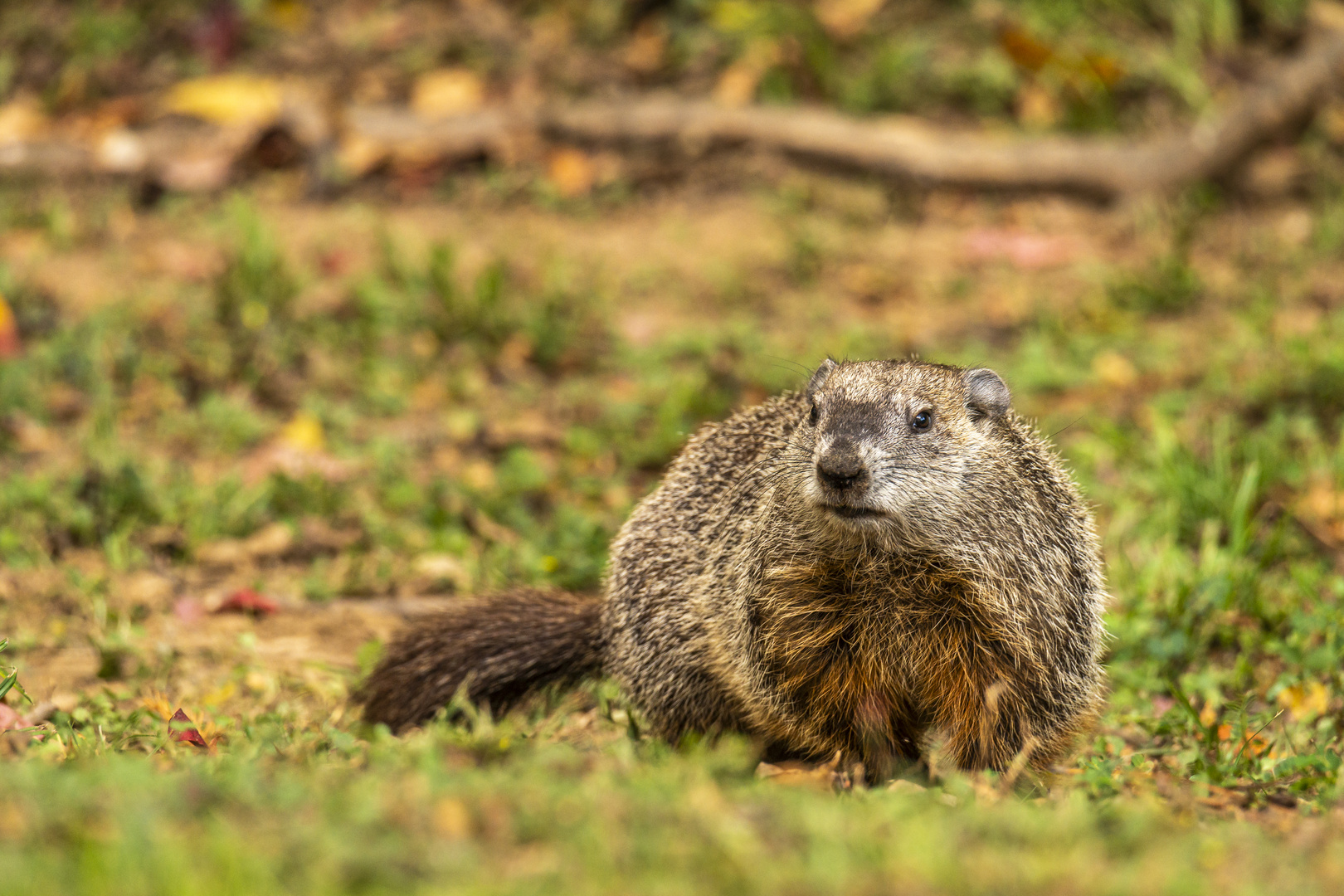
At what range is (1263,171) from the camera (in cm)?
788

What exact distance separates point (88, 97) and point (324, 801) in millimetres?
8367

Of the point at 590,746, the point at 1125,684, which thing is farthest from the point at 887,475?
the point at 1125,684

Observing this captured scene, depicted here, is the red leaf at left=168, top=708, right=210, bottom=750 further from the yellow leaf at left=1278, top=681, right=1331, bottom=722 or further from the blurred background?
the yellow leaf at left=1278, top=681, right=1331, bottom=722

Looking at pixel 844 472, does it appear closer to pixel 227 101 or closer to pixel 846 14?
pixel 846 14

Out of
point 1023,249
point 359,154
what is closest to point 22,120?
point 359,154

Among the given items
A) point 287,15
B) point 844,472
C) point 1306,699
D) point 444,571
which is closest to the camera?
point 844,472

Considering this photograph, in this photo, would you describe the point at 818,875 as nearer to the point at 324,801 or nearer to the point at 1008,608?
the point at 324,801

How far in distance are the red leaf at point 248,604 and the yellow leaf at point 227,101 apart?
4.91m

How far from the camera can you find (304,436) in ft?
18.1

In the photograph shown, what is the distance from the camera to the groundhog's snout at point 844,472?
3.02m

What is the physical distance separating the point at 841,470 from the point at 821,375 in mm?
708

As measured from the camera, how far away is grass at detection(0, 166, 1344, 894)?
2033 millimetres

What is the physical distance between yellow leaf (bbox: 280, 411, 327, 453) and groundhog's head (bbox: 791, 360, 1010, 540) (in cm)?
262

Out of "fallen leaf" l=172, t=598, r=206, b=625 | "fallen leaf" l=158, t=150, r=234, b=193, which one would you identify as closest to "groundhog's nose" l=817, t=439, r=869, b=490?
"fallen leaf" l=172, t=598, r=206, b=625
